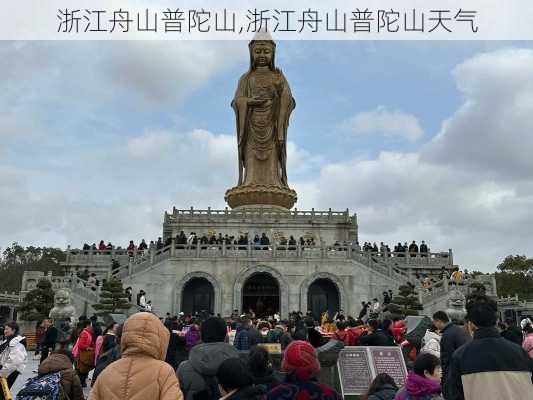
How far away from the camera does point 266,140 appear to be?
→ 42.5m

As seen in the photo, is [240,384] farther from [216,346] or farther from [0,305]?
[0,305]

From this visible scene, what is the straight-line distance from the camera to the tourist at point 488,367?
4.48 m

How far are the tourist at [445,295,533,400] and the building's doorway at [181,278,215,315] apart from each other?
25.4 m

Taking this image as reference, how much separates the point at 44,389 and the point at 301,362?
2318 millimetres

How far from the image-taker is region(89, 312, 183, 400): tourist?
3617 mm

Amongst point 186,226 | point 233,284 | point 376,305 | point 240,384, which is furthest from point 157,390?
point 186,226

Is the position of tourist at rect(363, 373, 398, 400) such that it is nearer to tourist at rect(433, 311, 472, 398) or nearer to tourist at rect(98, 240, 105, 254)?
tourist at rect(433, 311, 472, 398)

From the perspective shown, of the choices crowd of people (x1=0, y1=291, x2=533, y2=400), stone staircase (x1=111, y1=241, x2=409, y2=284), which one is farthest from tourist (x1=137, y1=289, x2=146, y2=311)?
crowd of people (x1=0, y1=291, x2=533, y2=400)

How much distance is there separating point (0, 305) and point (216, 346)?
148ft

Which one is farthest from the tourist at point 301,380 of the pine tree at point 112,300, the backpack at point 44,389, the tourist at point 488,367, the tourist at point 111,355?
the pine tree at point 112,300

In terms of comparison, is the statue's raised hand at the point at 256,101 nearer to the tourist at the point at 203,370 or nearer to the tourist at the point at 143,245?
the tourist at the point at 143,245

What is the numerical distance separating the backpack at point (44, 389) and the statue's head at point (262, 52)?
131 ft

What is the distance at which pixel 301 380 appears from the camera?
14.5ft

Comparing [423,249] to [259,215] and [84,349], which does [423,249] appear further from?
[84,349]
